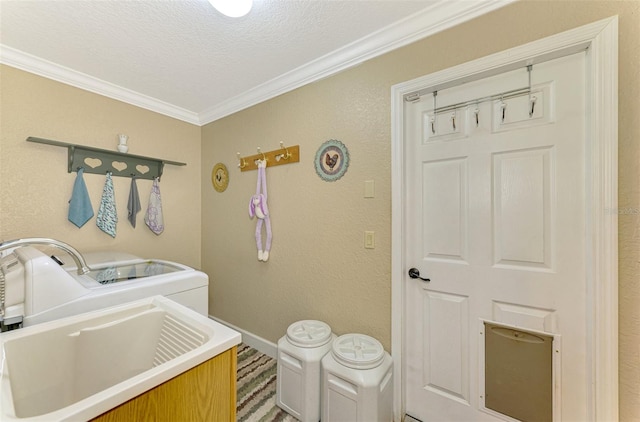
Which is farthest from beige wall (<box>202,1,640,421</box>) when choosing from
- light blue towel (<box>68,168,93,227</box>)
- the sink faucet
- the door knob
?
the sink faucet

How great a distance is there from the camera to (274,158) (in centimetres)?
210

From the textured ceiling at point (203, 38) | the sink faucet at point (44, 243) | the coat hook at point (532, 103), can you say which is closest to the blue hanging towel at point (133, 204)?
the textured ceiling at point (203, 38)

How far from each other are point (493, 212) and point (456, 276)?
39 cm

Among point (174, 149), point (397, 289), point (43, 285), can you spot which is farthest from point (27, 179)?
A: point (397, 289)

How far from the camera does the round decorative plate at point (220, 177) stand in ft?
8.22

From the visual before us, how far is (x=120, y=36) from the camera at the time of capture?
1.54 m

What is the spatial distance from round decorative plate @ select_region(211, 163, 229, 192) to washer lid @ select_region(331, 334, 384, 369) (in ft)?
5.88

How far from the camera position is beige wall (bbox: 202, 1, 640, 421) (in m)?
1.00

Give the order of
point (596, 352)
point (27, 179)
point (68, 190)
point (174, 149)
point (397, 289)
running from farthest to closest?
point (174, 149)
point (68, 190)
point (27, 179)
point (397, 289)
point (596, 352)

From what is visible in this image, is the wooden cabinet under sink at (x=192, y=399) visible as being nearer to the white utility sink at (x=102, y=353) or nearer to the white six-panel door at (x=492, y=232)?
the white utility sink at (x=102, y=353)

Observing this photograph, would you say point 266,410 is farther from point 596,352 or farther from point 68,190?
point 68,190

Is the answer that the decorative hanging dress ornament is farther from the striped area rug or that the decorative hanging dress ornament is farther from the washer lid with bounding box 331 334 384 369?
the washer lid with bounding box 331 334 384 369

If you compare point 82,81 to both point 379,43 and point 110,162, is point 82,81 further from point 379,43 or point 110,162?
point 379,43

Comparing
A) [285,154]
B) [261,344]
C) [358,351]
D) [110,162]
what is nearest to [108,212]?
[110,162]
